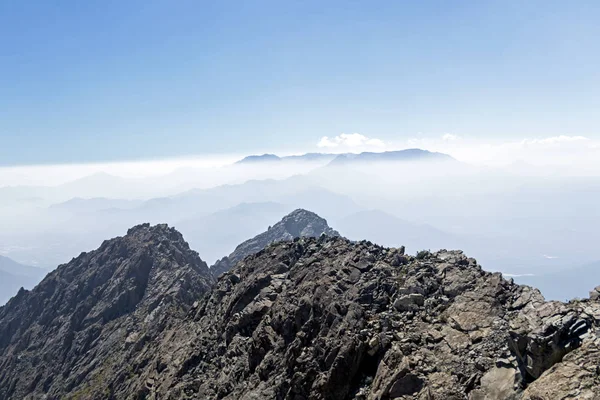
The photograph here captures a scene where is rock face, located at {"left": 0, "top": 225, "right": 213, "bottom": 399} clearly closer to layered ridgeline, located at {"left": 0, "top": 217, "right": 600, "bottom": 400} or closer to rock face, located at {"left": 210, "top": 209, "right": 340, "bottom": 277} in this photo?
layered ridgeline, located at {"left": 0, "top": 217, "right": 600, "bottom": 400}

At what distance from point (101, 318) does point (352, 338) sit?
87.8 m

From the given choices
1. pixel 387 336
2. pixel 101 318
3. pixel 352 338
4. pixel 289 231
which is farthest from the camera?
pixel 289 231

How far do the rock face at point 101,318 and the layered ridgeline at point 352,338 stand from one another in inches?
25.9

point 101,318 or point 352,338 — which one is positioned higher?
point 352,338

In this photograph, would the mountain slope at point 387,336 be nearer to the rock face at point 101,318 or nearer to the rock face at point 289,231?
the rock face at point 101,318

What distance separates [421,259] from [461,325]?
50.6 ft

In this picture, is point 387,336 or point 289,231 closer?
point 387,336

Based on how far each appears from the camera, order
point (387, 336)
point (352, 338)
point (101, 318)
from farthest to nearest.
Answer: point (101, 318) < point (352, 338) < point (387, 336)

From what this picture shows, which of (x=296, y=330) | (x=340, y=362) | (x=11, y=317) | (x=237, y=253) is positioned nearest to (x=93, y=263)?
(x=11, y=317)

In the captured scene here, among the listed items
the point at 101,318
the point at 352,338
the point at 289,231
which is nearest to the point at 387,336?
the point at 352,338

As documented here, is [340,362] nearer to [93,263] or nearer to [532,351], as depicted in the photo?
[532,351]

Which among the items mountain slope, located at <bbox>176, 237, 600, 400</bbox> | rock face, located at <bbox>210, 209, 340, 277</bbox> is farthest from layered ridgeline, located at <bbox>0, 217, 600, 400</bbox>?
rock face, located at <bbox>210, 209, 340, 277</bbox>

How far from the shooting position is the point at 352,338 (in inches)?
1185

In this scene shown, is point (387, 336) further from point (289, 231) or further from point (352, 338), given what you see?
point (289, 231)
